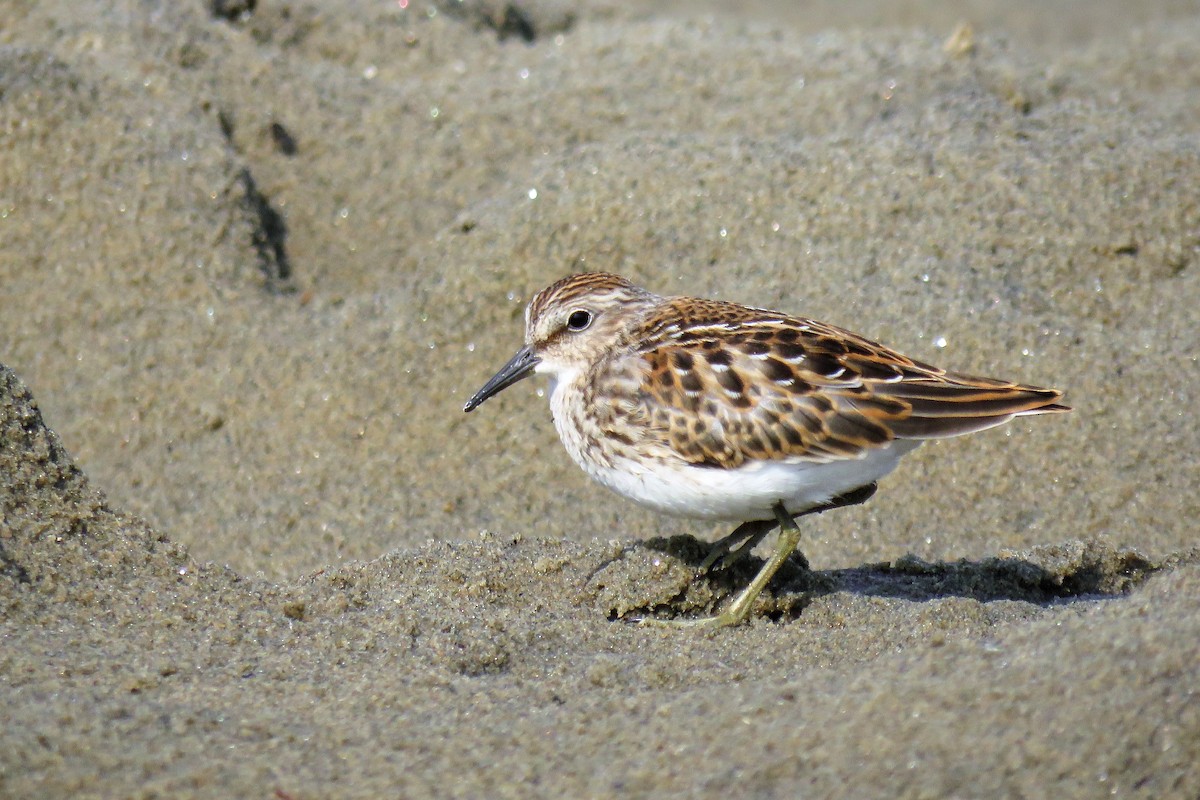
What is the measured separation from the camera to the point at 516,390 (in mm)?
5602

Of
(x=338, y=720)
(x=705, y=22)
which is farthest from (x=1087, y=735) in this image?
(x=705, y=22)

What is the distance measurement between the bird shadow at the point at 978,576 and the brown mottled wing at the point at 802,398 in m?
0.47

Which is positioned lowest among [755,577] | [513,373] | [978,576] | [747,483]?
[978,576]

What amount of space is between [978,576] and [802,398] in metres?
0.95

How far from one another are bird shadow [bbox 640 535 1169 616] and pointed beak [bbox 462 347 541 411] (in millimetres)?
759

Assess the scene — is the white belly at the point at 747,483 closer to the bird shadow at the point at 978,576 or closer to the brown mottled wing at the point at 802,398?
the brown mottled wing at the point at 802,398

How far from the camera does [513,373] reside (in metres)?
4.60

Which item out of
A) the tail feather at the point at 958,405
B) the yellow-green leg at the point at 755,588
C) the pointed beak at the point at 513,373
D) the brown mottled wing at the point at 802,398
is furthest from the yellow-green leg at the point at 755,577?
the pointed beak at the point at 513,373

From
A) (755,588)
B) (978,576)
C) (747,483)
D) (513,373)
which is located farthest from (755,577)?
(513,373)

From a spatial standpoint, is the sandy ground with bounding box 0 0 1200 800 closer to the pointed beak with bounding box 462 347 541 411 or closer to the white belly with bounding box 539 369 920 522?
the white belly with bounding box 539 369 920 522

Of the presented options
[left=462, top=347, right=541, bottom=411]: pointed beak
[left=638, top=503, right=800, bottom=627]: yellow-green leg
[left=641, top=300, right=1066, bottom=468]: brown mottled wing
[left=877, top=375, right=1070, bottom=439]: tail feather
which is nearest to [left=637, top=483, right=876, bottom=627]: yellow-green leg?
[left=638, top=503, right=800, bottom=627]: yellow-green leg

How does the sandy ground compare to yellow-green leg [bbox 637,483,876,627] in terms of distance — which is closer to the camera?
the sandy ground

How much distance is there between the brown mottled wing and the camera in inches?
154

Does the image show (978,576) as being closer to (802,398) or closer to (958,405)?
(958,405)
